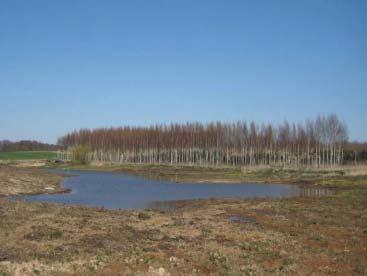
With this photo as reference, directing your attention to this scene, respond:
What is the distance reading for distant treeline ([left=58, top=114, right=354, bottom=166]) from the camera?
103062mm

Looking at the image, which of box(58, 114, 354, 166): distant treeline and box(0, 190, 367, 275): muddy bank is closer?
box(0, 190, 367, 275): muddy bank

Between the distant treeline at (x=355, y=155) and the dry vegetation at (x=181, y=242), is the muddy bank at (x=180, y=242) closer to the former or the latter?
the dry vegetation at (x=181, y=242)

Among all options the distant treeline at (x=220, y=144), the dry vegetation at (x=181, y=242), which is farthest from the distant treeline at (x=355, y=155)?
the dry vegetation at (x=181, y=242)

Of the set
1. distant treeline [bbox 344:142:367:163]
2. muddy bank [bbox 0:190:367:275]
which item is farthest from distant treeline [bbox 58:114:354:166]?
muddy bank [bbox 0:190:367:275]

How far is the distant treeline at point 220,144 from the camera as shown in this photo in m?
103

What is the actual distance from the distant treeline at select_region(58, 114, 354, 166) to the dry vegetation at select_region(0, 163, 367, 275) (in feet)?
240

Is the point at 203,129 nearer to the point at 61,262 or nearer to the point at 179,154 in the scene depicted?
the point at 179,154

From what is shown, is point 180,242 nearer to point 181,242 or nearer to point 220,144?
point 181,242

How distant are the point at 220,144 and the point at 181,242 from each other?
342 feet

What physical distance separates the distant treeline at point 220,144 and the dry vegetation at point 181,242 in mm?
73039

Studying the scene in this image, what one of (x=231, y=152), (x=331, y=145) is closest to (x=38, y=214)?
(x=331, y=145)

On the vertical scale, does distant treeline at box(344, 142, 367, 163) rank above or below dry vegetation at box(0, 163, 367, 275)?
above

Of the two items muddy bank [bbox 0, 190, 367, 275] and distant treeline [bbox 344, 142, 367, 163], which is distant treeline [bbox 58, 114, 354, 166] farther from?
muddy bank [bbox 0, 190, 367, 275]

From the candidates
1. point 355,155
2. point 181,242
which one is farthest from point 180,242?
point 355,155
